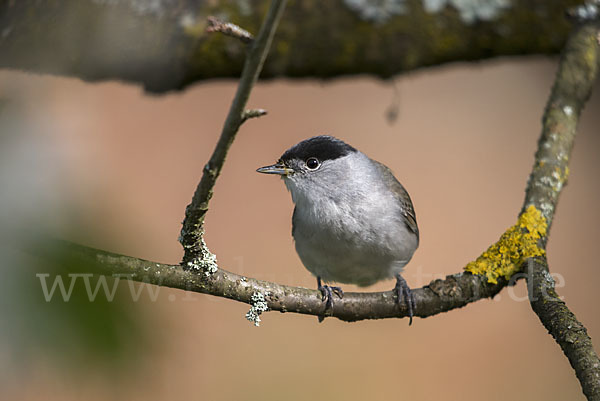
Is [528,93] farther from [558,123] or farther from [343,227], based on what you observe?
[343,227]

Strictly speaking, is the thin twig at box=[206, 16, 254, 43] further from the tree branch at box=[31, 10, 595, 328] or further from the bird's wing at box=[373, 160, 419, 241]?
the bird's wing at box=[373, 160, 419, 241]

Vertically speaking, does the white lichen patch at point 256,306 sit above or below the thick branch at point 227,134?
below

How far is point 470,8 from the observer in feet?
11.2

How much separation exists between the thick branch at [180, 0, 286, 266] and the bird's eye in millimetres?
1263

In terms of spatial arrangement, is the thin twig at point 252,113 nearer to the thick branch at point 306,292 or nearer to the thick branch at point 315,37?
the thick branch at point 306,292

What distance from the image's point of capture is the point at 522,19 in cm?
344

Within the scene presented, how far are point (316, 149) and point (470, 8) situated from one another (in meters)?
1.23

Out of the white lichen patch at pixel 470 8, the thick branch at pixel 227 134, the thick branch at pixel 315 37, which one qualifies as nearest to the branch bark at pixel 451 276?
the thick branch at pixel 227 134

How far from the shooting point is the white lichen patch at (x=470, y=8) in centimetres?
340

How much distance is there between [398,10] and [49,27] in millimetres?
1854

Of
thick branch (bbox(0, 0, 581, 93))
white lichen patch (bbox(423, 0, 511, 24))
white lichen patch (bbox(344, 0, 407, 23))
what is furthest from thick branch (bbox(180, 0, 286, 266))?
white lichen patch (bbox(423, 0, 511, 24))

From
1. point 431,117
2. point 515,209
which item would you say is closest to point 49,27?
point 431,117

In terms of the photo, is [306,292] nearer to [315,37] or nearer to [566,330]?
[566,330]

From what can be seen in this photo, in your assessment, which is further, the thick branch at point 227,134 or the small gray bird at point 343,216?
the small gray bird at point 343,216
